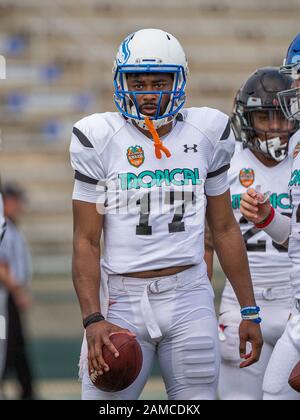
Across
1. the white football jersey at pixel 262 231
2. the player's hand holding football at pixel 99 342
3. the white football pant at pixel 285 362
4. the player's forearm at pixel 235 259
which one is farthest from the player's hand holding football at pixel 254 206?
the player's hand holding football at pixel 99 342

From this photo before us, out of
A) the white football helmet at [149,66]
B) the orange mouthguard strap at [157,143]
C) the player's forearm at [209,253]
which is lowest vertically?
the player's forearm at [209,253]

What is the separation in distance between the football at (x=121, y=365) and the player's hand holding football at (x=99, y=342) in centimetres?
2

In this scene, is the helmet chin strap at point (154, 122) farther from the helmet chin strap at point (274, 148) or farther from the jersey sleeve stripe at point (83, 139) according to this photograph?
the helmet chin strap at point (274, 148)

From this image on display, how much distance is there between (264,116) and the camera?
489 cm

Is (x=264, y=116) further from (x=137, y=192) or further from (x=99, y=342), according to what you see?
(x=99, y=342)

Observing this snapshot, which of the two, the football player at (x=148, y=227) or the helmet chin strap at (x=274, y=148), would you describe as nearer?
the football player at (x=148, y=227)

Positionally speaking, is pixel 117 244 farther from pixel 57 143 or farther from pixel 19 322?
pixel 57 143

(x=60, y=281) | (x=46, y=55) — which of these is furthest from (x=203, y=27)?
(x=60, y=281)

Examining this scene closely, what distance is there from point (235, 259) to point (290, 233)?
0.95 ft

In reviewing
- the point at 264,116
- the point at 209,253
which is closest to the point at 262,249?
the point at 209,253

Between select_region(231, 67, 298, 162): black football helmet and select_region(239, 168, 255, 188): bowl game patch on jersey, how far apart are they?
11cm

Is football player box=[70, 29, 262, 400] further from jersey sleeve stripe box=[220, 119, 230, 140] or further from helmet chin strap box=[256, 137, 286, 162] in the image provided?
helmet chin strap box=[256, 137, 286, 162]

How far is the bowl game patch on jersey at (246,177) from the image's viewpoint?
4.89m
